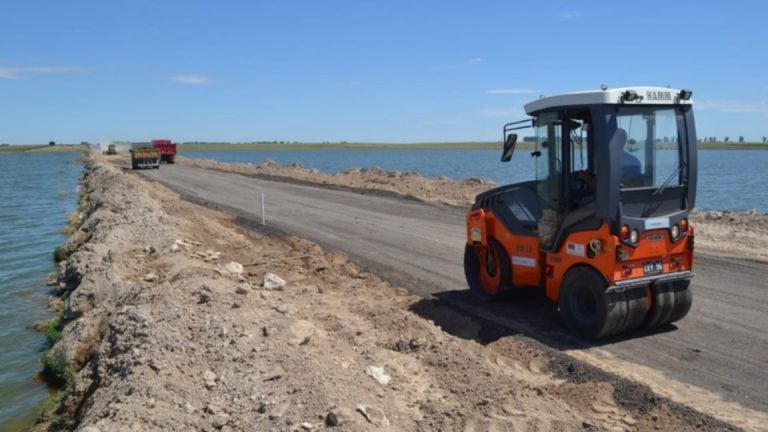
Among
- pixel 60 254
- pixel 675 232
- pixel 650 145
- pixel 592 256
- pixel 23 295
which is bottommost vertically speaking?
pixel 23 295

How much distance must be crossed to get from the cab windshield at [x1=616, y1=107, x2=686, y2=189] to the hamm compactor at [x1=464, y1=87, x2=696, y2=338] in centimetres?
1

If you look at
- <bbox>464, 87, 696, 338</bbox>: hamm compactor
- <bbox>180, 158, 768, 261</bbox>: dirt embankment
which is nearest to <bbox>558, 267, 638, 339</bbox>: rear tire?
<bbox>464, 87, 696, 338</bbox>: hamm compactor

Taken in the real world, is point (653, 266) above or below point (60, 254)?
Answer: above

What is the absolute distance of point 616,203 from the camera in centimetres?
752

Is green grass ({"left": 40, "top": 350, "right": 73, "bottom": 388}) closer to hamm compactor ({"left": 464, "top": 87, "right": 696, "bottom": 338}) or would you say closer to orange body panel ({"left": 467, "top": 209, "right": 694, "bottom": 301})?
orange body panel ({"left": 467, "top": 209, "right": 694, "bottom": 301})

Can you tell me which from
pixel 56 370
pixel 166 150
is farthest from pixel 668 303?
pixel 166 150

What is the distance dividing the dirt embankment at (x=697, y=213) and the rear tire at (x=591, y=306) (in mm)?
7027

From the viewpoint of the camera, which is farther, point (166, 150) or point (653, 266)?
point (166, 150)

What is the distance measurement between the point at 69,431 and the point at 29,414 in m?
1.52

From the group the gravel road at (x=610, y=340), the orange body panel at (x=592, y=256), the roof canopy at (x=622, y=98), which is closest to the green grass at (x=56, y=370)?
the gravel road at (x=610, y=340)

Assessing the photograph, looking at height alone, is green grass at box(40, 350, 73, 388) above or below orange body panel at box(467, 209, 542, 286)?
below

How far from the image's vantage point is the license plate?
25.7ft

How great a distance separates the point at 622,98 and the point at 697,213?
14.6 metres

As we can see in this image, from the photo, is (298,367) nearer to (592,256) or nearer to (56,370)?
(592,256)
